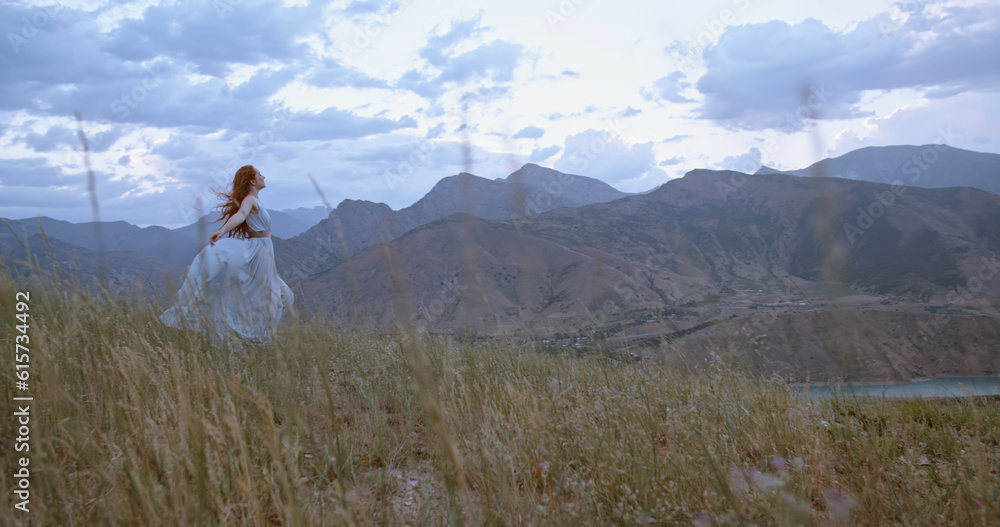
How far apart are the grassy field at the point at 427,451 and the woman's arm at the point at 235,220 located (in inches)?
50.2

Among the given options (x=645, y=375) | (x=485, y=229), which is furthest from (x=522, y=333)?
(x=485, y=229)

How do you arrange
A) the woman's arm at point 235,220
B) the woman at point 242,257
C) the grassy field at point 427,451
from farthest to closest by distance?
1. the woman's arm at point 235,220
2. the woman at point 242,257
3. the grassy field at point 427,451

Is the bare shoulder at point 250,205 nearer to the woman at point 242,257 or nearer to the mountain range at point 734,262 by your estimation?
the woman at point 242,257

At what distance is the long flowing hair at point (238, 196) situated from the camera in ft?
16.6

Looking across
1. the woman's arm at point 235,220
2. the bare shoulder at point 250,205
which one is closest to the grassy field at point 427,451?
the woman's arm at point 235,220

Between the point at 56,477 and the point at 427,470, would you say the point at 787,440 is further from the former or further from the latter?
the point at 56,477

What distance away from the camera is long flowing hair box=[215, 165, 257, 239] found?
505 centimetres

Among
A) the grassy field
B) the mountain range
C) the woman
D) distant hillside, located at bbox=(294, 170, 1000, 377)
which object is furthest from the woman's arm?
distant hillside, located at bbox=(294, 170, 1000, 377)

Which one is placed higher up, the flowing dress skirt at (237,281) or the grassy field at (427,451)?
the flowing dress skirt at (237,281)

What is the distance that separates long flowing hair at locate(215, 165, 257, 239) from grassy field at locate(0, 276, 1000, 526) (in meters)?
1.57

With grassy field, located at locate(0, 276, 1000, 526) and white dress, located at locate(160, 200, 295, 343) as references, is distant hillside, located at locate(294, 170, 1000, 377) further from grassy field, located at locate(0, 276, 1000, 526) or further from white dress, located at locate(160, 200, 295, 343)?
grassy field, located at locate(0, 276, 1000, 526)

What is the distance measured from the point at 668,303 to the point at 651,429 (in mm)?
82786

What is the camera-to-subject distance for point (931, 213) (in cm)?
11538

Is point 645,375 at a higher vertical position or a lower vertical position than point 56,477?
lower
